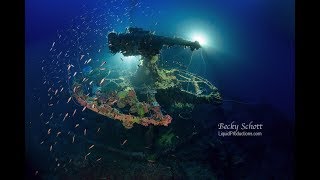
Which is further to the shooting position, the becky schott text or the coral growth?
the coral growth

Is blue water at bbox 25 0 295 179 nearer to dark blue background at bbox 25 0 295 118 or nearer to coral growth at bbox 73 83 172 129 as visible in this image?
dark blue background at bbox 25 0 295 118

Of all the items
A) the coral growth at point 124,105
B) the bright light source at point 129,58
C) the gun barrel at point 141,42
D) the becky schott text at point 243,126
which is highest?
the gun barrel at point 141,42

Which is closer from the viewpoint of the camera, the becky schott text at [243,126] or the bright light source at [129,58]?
the becky schott text at [243,126]

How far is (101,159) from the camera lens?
6594mm

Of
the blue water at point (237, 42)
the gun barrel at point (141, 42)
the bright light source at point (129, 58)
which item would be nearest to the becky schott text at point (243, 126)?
the blue water at point (237, 42)

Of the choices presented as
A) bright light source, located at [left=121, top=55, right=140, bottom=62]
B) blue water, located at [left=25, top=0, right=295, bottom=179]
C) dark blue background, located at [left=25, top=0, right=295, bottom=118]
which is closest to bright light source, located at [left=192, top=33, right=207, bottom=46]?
blue water, located at [left=25, top=0, right=295, bottom=179]

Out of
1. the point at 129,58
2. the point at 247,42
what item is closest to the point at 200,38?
the point at 247,42

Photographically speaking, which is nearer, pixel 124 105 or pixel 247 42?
pixel 247 42

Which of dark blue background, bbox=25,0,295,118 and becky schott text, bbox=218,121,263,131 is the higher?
dark blue background, bbox=25,0,295,118

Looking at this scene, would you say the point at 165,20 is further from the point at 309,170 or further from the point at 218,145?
the point at 309,170

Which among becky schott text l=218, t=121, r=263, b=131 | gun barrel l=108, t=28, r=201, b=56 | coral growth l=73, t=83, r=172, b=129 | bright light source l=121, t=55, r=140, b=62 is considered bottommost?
becky schott text l=218, t=121, r=263, b=131

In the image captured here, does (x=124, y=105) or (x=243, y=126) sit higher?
(x=124, y=105)

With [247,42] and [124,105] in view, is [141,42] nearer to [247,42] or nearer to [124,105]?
[124,105]

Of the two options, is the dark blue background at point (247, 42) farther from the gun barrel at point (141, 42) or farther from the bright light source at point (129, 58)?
the bright light source at point (129, 58)
